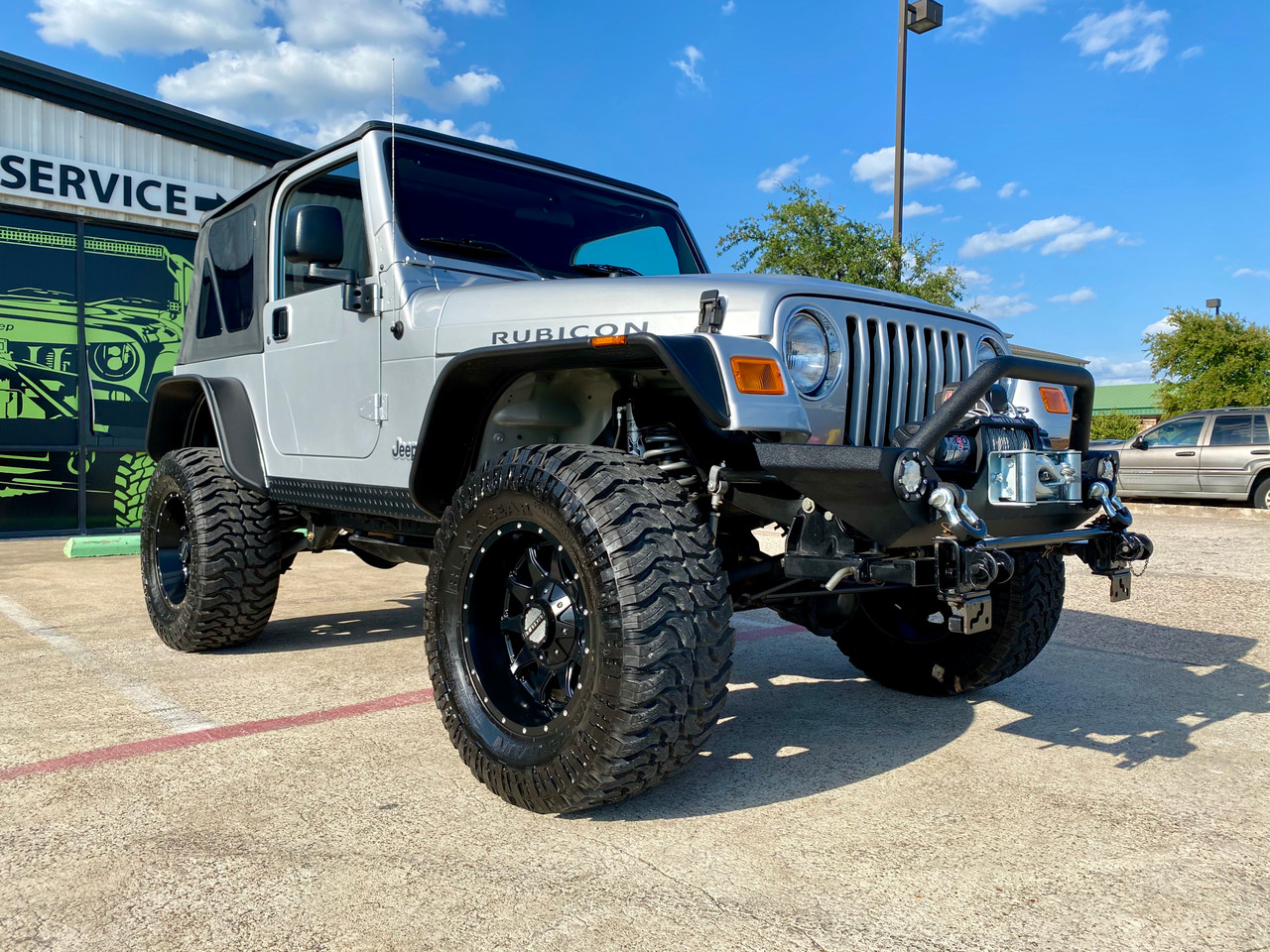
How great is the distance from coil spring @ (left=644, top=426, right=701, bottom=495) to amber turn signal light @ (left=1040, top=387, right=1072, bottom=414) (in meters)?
1.29

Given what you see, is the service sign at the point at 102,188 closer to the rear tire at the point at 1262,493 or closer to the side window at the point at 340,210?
the side window at the point at 340,210

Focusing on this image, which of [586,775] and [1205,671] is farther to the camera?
[1205,671]

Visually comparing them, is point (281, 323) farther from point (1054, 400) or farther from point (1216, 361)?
point (1216, 361)

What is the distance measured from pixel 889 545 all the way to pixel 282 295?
10.3ft

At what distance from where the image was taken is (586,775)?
2.50m

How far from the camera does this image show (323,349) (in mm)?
3996

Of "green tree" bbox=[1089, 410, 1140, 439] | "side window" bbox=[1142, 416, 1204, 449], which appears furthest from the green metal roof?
"side window" bbox=[1142, 416, 1204, 449]

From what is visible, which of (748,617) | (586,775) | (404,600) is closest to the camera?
(586,775)

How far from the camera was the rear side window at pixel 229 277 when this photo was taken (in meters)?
4.71

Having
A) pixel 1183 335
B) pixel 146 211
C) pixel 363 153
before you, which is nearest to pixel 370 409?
pixel 363 153

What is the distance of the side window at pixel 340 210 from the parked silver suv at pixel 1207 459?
12.4m

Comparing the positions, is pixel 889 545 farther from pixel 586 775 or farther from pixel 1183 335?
pixel 1183 335

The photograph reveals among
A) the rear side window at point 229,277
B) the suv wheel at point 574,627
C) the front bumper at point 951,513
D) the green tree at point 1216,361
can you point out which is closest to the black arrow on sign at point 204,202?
the rear side window at point 229,277

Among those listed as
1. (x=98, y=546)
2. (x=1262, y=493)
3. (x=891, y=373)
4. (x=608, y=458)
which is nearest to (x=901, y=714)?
(x=891, y=373)
